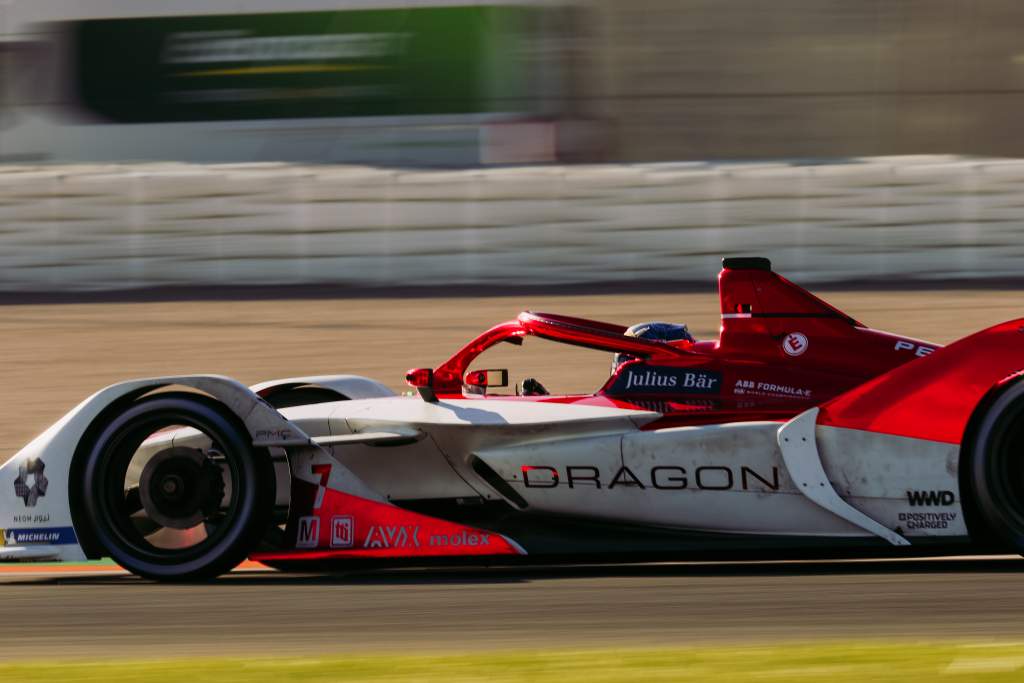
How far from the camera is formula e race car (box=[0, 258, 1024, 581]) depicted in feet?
18.9

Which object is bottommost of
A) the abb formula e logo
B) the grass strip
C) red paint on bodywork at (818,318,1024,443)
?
the grass strip

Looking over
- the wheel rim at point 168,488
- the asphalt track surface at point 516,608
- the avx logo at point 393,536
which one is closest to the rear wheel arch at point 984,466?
the asphalt track surface at point 516,608

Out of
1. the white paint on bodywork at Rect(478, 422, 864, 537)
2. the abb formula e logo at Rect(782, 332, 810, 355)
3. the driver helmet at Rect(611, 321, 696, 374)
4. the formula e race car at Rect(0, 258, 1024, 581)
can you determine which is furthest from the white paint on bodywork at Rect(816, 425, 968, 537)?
the driver helmet at Rect(611, 321, 696, 374)

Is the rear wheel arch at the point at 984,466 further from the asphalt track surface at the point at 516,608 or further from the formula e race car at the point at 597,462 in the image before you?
the asphalt track surface at the point at 516,608

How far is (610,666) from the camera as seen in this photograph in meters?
4.49

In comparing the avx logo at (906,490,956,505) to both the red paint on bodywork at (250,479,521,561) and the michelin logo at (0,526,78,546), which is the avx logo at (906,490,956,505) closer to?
the red paint on bodywork at (250,479,521,561)

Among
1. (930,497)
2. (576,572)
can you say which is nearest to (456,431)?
(576,572)

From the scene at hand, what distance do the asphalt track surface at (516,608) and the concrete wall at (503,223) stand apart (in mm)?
7790

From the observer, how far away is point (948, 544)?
575 cm

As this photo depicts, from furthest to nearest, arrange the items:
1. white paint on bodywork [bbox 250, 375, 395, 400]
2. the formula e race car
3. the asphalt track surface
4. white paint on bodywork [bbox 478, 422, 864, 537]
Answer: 1. white paint on bodywork [bbox 250, 375, 395, 400]
2. white paint on bodywork [bbox 478, 422, 864, 537]
3. the formula e race car
4. the asphalt track surface

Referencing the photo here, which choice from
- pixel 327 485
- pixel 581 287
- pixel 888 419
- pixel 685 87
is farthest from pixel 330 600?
pixel 685 87

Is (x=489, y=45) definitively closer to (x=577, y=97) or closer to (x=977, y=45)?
(x=577, y=97)

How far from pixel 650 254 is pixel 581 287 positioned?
0.68m

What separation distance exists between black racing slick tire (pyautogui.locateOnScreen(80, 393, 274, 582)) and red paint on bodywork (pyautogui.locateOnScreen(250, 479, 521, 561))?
16 cm
